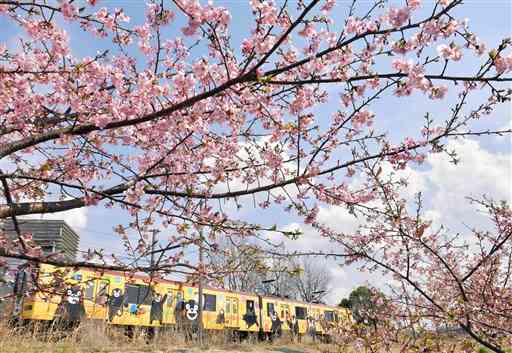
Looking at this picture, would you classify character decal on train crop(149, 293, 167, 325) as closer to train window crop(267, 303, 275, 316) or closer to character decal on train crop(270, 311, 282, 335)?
train window crop(267, 303, 275, 316)

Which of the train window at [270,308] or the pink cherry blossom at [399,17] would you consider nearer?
the pink cherry blossom at [399,17]

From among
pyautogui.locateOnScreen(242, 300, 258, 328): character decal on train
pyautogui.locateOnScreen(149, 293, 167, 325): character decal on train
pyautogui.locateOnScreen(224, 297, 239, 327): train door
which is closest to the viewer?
pyautogui.locateOnScreen(149, 293, 167, 325): character decal on train

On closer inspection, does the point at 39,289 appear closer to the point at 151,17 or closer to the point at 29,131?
the point at 29,131

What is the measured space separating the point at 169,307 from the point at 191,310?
95 centimetres

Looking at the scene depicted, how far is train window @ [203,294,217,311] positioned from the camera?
14.7m

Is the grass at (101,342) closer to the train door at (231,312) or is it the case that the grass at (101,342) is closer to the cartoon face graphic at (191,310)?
the cartoon face graphic at (191,310)

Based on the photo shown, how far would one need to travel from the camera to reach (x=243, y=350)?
11992 millimetres

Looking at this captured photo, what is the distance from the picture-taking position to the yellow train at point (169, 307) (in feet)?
10.9

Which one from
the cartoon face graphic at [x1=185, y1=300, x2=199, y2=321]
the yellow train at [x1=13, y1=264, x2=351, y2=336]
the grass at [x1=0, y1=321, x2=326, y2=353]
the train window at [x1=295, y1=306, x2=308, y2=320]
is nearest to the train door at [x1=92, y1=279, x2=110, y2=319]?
the yellow train at [x1=13, y1=264, x2=351, y2=336]

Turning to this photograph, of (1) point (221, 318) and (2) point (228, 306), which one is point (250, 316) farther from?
(1) point (221, 318)

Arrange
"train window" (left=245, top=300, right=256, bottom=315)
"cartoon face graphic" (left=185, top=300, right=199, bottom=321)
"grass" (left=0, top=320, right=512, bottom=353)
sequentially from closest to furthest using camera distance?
"grass" (left=0, top=320, right=512, bottom=353), "cartoon face graphic" (left=185, top=300, right=199, bottom=321), "train window" (left=245, top=300, right=256, bottom=315)

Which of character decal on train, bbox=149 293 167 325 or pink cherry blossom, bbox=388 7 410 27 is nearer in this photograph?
pink cherry blossom, bbox=388 7 410 27

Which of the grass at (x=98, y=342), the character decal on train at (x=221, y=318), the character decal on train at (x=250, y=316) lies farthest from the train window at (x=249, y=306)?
the grass at (x=98, y=342)

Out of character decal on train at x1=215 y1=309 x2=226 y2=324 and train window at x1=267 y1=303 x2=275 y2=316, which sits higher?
train window at x1=267 y1=303 x2=275 y2=316
